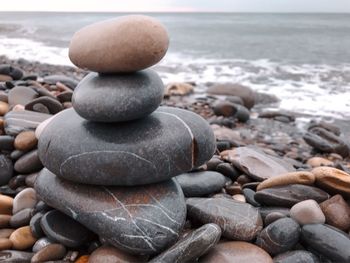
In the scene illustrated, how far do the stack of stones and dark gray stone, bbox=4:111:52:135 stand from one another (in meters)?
1.18

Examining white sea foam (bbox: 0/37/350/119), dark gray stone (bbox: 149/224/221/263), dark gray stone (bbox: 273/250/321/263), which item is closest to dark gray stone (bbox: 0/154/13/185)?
dark gray stone (bbox: 149/224/221/263)

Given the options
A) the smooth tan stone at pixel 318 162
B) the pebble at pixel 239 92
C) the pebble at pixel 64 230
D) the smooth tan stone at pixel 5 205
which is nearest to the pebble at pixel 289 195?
the pebble at pixel 64 230

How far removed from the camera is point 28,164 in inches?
160

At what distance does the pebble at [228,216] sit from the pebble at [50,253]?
3.38 ft

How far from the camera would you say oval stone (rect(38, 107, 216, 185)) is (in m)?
Answer: 3.09

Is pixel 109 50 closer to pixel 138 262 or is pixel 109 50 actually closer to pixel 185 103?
pixel 138 262

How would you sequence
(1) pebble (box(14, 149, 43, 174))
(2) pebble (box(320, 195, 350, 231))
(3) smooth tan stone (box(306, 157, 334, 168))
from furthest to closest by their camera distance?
(3) smooth tan stone (box(306, 157, 334, 168)), (1) pebble (box(14, 149, 43, 174)), (2) pebble (box(320, 195, 350, 231))

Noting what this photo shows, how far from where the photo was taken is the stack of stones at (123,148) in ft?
9.89

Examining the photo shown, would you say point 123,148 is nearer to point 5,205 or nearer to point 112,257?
point 112,257

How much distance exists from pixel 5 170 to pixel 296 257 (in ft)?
9.17

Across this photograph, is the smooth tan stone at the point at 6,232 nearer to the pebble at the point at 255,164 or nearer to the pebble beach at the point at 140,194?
the pebble beach at the point at 140,194

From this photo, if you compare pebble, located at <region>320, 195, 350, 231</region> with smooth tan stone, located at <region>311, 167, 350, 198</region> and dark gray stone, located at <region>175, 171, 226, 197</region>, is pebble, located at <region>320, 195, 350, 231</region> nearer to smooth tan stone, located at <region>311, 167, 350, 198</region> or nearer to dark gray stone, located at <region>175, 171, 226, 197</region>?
smooth tan stone, located at <region>311, 167, 350, 198</region>

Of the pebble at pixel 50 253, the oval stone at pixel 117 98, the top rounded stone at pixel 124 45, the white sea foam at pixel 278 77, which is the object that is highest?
the top rounded stone at pixel 124 45

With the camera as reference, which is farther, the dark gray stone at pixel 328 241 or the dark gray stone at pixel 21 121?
the dark gray stone at pixel 21 121
